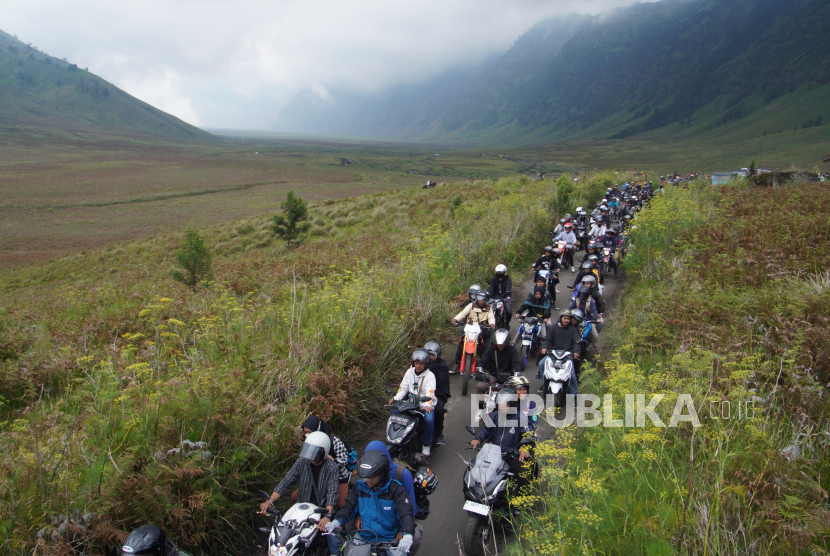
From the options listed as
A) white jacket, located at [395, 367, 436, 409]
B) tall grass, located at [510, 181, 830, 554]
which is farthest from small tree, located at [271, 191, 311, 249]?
white jacket, located at [395, 367, 436, 409]

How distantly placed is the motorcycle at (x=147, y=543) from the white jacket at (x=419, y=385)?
327cm

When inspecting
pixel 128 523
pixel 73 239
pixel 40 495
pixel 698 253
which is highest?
pixel 698 253

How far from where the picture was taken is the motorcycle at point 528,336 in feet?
A: 28.9

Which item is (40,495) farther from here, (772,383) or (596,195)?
(596,195)

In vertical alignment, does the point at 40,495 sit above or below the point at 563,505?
above

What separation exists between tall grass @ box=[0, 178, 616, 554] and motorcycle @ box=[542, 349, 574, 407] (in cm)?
267

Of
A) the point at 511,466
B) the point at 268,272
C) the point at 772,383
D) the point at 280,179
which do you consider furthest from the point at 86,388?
the point at 280,179

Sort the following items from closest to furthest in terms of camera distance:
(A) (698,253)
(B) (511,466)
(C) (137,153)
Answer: (B) (511,466)
(A) (698,253)
(C) (137,153)

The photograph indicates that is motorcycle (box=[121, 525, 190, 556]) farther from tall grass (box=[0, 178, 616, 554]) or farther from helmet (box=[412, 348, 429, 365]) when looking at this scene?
helmet (box=[412, 348, 429, 365])

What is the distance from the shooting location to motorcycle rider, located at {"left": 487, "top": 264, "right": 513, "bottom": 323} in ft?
33.2

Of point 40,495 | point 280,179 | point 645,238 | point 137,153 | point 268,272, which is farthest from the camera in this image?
point 137,153

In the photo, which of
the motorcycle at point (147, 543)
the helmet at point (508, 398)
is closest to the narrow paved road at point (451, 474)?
the helmet at point (508, 398)

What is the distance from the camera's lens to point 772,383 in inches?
200

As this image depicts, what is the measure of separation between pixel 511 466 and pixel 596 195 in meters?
28.5
